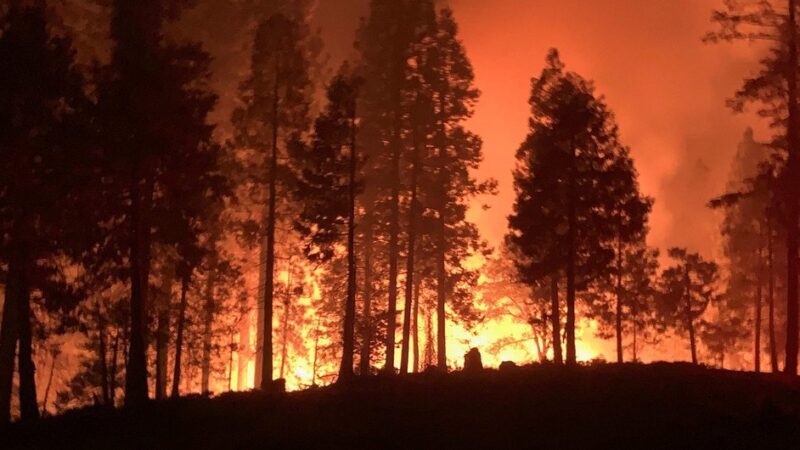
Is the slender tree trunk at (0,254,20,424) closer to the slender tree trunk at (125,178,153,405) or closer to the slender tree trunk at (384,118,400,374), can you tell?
the slender tree trunk at (125,178,153,405)

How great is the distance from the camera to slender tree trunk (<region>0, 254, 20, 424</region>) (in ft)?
64.9

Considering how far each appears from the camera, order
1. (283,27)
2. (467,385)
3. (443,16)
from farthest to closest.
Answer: (443,16) < (283,27) < (467,385)

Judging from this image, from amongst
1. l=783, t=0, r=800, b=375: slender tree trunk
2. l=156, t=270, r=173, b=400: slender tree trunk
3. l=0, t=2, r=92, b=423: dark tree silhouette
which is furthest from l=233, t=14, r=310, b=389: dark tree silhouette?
l=783, t=0, r=800, b=375: slender tree trunk

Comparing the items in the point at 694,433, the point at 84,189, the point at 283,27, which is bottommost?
the point at 694,433

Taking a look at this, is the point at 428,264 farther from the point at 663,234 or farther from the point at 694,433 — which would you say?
the point at 663,234

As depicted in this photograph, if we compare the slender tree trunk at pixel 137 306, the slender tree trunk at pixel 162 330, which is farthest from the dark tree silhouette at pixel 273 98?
the slender tree trunk at pixel 137 306

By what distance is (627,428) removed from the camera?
1393 cm

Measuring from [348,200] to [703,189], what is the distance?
84.8 m

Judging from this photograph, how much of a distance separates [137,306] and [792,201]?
21230mm

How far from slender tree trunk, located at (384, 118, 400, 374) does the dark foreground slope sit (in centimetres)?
870

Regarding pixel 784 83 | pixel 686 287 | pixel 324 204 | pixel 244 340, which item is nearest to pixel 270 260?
pixel 324 204

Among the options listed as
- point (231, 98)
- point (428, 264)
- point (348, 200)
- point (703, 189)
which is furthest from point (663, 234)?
point (348, 200)

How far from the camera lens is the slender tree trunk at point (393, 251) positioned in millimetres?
30844

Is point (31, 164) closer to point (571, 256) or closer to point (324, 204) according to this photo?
point (324, 204)
